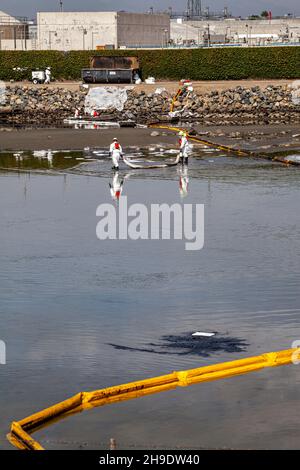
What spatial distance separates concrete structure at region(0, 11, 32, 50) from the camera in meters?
142

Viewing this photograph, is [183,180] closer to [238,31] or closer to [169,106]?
[169,106]

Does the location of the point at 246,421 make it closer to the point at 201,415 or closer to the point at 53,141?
the point at 201,415

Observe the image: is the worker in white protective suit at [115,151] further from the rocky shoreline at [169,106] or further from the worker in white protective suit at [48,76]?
the worker in white protective suit at [48,76]

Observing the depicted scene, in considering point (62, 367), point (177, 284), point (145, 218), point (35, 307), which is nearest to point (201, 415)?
point (62, 367)

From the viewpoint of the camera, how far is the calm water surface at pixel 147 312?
17.0 metres

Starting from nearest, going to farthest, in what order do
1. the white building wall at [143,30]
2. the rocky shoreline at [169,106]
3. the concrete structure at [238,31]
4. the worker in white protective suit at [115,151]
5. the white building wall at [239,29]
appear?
the worker in white protective suit at [115,151] → the rocky shoreline at [169,106] → the white building wall at [143,30] → the concrete structure at [238,31] → the white building wall at [239,29]

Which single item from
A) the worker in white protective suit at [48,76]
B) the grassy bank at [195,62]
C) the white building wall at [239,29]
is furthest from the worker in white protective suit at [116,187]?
the white building wall at [239,29]

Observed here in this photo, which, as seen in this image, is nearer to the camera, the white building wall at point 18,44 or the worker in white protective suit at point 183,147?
the worker in white protective suit at point 183,147

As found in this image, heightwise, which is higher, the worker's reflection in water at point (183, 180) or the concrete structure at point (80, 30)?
the concrete structure at point (80, 30)

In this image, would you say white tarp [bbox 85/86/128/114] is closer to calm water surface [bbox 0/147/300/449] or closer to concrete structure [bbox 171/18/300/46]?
concrete structure [bbox 171/18/300/46]

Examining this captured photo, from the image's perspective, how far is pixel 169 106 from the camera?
104312 mm

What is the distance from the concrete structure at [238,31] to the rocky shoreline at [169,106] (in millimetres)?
44943

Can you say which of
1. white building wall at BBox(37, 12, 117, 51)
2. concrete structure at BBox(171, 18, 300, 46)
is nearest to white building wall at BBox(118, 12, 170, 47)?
white building wall at BBox(37, 12, 117, 51)

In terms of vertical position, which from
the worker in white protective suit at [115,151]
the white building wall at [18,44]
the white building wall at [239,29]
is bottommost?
the worker in white protective suit at [115,151]
